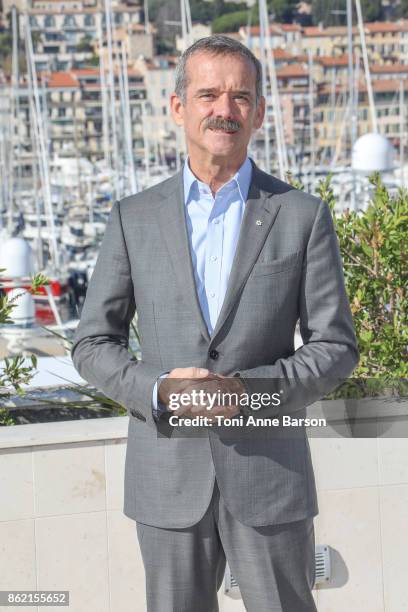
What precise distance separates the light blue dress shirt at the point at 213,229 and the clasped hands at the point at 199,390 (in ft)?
0.51

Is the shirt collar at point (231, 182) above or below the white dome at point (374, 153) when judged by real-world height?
above

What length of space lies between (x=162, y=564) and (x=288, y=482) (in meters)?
0.29

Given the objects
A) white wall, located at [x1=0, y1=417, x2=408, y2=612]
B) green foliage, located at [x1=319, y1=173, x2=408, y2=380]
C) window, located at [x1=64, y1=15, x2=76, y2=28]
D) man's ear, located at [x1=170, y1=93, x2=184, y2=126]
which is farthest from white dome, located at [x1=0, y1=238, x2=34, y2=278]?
window, located at [x1=64, y1=15, x2=76, y2=28]

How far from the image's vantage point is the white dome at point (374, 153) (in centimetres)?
1362

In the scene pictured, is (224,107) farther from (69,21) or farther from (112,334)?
(69,21)

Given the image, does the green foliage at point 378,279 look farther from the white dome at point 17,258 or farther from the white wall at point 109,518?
the white dome at point 17,258

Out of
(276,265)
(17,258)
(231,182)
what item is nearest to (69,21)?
(17,258)

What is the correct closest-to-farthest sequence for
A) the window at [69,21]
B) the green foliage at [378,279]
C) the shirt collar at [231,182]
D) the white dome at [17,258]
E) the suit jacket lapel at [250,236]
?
the suit jacket lapel at [250,236] → the shirt collar at [231,182] → the green foliage at [378,279] → the white dome at [17,258] → the window at [69,21]

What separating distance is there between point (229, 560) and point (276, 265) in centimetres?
58

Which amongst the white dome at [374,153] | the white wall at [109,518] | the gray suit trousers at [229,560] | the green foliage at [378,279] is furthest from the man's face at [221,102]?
the white dome at [374,153]

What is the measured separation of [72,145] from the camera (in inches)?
1729

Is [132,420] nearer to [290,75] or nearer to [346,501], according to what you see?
[346,501]

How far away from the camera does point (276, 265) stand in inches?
82.7

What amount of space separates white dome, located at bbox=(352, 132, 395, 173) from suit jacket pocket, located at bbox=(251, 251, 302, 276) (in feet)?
38.5
